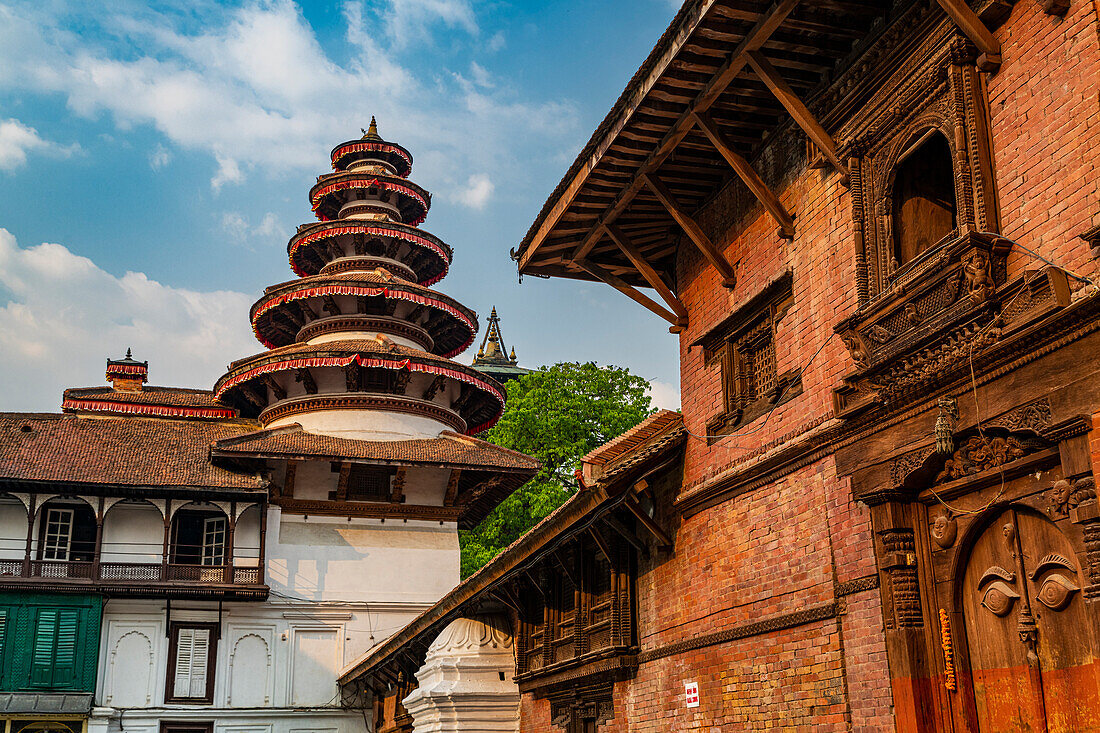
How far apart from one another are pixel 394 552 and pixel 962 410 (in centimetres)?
2392

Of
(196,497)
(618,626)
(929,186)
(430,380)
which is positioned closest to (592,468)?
(618,626)

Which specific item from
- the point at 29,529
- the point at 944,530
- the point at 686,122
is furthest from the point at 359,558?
the point at 944,530

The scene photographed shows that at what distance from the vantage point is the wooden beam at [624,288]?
44.3ft

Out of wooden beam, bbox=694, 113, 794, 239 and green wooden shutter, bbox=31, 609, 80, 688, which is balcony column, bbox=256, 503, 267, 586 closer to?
green wooden shutter, bbox=31, 609, 80, 688

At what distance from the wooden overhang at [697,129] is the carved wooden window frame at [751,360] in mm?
609

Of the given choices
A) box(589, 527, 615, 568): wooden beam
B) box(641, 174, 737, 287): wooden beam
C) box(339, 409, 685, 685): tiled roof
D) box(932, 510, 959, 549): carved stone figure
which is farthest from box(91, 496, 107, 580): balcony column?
box(932, 510, 959, 549): carved stone figure

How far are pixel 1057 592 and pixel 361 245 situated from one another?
33.0 meters

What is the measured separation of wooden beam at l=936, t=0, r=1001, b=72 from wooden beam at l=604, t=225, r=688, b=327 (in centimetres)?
535

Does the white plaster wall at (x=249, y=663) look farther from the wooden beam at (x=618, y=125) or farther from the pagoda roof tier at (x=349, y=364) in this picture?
the wooden beam at (x=618, y=125)

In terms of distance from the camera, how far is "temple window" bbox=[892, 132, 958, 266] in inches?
366

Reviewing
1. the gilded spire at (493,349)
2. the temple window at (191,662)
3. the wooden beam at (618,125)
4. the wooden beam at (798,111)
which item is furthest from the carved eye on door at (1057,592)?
the gilded spire at (493,349)

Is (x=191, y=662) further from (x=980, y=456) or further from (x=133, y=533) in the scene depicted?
(x=980, y=456)

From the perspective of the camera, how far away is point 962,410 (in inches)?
311

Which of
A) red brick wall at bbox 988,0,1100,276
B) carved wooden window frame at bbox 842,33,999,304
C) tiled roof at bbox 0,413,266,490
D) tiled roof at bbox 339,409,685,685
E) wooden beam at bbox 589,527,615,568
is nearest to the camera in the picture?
red brick wall at bbox 988,0,1100,276
